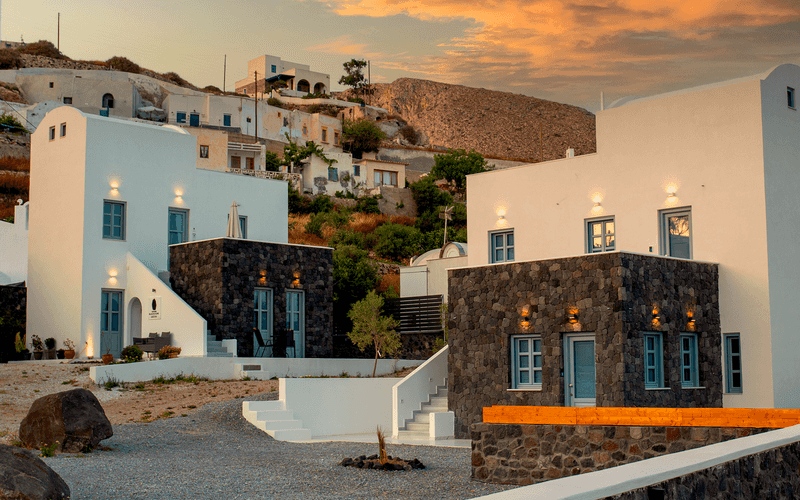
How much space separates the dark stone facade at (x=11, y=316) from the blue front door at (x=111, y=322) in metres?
2.59

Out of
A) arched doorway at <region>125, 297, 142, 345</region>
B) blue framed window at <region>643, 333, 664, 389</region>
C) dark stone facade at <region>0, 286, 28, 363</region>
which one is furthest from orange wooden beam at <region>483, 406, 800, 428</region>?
dark stone facade at <region>0, 286, 28, 363</region>

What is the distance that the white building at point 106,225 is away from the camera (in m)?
21.9

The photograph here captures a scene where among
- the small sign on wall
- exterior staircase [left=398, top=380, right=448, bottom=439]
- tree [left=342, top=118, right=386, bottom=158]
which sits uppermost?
tree [left=342, top=118, right=386, bottom=158]

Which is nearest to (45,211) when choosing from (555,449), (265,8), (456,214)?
(555,449)

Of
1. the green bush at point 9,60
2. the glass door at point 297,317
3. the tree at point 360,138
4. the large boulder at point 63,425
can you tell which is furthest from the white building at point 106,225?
the green bush at point 9,60

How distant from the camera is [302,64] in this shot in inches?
3538

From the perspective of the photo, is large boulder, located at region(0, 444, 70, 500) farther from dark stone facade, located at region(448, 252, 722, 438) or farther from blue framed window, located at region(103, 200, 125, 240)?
blue framed window, located at region(103, 200, 125, 240)

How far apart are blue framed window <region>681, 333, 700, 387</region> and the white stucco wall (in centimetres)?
2072

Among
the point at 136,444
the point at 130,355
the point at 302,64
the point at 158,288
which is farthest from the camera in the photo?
A: the point at 302,64

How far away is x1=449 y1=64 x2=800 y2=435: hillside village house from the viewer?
15188 millimetres

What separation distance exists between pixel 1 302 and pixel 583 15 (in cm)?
2368

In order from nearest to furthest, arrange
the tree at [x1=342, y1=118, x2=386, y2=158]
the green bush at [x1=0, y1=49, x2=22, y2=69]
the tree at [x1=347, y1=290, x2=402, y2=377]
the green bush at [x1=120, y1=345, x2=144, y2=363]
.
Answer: the green bush at [x1=120, y1=345, x2=144, y2=363]
the tree at [x1=347, y1=290, x2=402, y2=377]
the tree at [x1=342, y1=118, x2=386, y2=158]
the green bush at [x1=0, y1=49, x2=22, y2=69]

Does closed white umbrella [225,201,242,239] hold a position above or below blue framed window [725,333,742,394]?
above

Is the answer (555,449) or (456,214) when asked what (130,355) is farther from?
(456,214)
